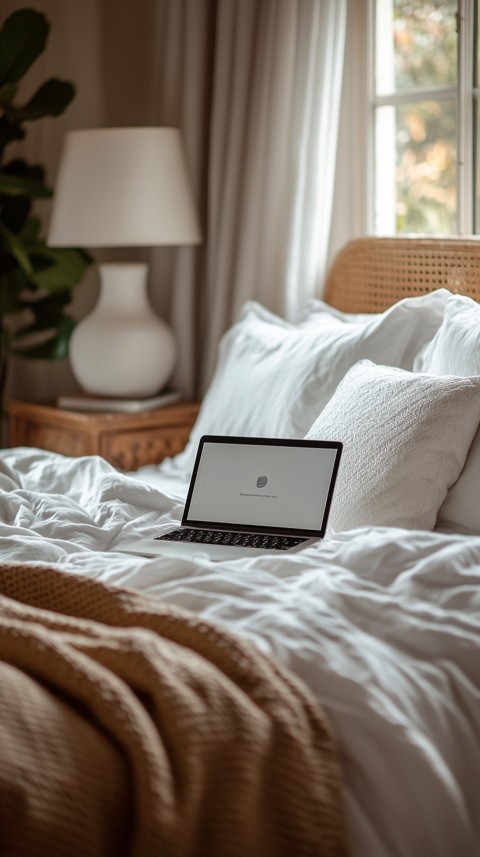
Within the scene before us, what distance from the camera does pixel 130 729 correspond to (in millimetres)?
1084

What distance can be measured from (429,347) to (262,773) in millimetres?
1369

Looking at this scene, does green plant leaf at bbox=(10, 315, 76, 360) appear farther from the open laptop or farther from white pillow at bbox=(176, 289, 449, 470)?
Result: the open laptop

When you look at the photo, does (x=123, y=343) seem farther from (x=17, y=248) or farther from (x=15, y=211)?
(x=15, y=211)

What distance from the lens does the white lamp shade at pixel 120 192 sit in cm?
306

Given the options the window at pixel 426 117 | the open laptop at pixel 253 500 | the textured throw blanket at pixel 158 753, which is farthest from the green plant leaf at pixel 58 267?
the textured throw blanket at pixel 158 753

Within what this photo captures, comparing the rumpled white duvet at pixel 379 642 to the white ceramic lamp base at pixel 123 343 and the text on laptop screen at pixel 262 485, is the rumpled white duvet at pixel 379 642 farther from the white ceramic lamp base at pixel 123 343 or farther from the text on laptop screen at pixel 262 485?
the white ceramic lamp base at pixel 123 343

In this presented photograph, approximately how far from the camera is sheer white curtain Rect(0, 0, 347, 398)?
308 cm

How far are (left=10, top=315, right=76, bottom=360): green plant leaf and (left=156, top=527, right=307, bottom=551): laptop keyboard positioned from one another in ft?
5.42

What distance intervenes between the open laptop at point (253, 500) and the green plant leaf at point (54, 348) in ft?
5.05

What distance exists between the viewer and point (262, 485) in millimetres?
1912

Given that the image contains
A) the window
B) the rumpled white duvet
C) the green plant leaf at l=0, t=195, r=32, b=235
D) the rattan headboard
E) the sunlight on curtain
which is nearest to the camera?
the rumpled white duvet

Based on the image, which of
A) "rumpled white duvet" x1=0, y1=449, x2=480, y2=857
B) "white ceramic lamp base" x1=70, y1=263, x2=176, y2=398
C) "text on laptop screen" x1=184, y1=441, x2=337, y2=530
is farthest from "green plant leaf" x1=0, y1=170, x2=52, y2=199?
"rumpled white duvet" x1=0, y1=449, x2=480, y2=857

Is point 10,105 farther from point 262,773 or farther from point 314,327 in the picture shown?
point 262,773

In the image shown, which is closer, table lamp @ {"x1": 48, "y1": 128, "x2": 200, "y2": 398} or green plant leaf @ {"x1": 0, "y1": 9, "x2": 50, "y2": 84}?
table lamp @ {"x1": 48, "y1": 128, "x2": 200, "y2": 398}
